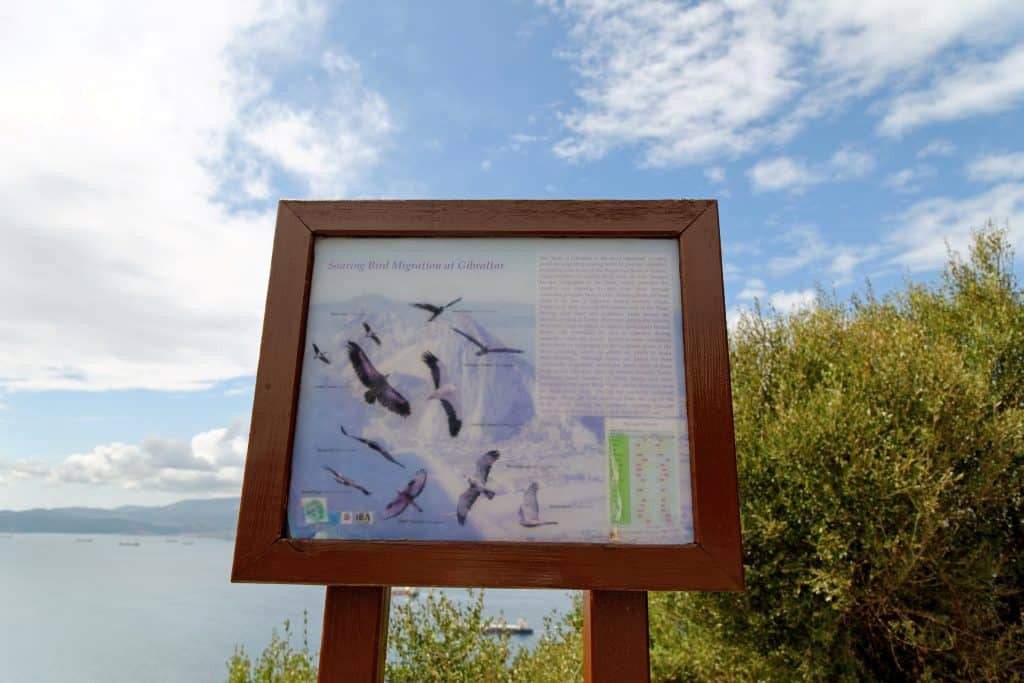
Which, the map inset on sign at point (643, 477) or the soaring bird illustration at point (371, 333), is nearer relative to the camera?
the map inset on sign at point (643, 477)

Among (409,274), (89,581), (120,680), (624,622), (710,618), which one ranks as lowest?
(89,581)

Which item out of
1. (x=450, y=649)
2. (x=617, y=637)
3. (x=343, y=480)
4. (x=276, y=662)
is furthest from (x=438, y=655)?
(x=343, y=480)

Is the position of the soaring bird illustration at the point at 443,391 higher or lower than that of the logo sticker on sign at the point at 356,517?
higher

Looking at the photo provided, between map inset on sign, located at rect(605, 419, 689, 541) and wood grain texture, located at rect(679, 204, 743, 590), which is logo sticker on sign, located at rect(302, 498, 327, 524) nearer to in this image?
map inset on sign, located at rect(605, 419, 689, 541)

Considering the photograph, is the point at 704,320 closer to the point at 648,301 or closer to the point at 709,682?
the point at 648,301

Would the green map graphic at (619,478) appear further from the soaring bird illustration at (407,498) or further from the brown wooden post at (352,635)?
the brown wooden post at (352,635)

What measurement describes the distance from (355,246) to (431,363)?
0.56m

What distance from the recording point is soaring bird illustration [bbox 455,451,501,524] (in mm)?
1838

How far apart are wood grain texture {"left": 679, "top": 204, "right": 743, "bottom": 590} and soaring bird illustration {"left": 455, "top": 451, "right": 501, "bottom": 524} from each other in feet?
2.14

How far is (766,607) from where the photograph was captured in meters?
6.98

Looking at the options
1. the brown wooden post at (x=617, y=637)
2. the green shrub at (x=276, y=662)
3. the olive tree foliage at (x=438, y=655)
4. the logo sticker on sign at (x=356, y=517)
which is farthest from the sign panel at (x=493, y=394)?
the green shrub at (x=276, y=662)

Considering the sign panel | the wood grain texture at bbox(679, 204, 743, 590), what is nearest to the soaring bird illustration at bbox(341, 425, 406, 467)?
the sign panel

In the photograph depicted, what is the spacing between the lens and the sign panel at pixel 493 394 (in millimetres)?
1841

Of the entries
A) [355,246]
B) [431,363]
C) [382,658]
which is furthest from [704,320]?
[382,658]
